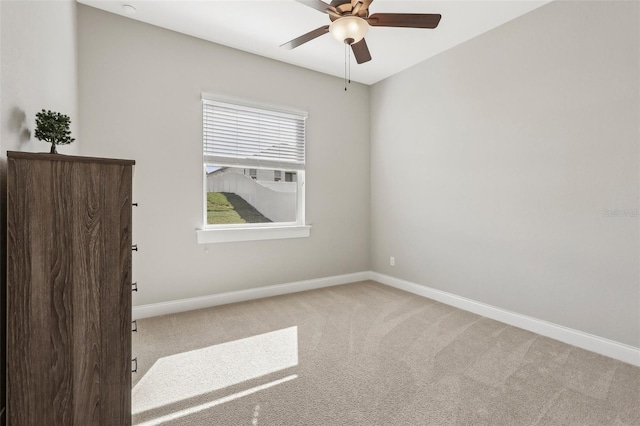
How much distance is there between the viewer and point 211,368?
2162mm

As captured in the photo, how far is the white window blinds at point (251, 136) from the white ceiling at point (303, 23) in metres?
0.67

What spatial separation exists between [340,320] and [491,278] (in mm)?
1551

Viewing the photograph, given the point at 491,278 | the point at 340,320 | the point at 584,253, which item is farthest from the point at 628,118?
the point at 340,320

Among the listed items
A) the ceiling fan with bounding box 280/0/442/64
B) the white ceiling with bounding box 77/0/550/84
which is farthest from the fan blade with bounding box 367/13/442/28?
the white ceiling with bounding box 77/0/550/84

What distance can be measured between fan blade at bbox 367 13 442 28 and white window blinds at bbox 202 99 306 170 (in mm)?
1814

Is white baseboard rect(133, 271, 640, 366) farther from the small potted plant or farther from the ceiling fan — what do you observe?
the ceiling fan

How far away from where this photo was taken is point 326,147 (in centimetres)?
413

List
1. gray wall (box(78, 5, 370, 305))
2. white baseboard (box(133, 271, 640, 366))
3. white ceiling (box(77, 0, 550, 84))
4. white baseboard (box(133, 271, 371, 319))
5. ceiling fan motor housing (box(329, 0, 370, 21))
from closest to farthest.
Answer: ceiling fan motor housing (box(329, 0, 370, 21)), white baseboard (box(133, 271, 640, 366)), white ceiling (box(77, 0, 550, 84)), gray wall (box(78, 5, 370, 305)), white baseboard (box(133, 271, 371, 319))

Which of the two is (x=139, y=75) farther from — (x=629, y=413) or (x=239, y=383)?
(x=629, y=413)

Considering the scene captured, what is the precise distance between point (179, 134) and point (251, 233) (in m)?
1.26

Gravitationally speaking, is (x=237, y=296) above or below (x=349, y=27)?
below

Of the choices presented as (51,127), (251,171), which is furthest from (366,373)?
(251,171)

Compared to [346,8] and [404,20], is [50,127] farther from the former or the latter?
[404,20]

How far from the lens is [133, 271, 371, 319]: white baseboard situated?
3.06 m
